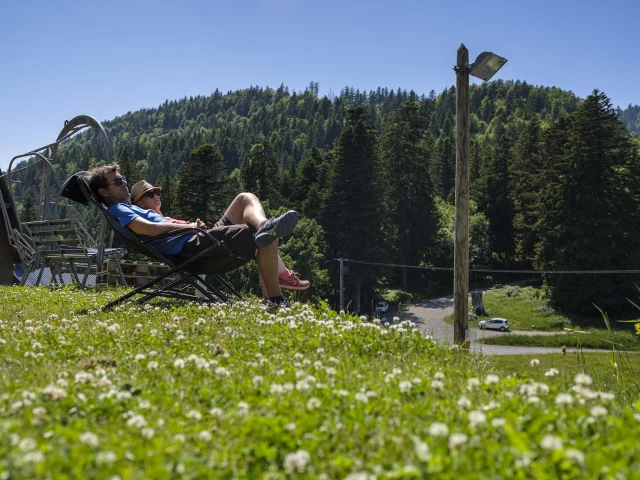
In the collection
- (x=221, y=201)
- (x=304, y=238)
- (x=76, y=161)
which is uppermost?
(x=76, y=161)

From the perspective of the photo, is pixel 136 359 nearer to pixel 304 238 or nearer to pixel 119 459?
pixel 119 459

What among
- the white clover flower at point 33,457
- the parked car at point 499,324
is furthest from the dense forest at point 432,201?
the white clover flower at point 33,457

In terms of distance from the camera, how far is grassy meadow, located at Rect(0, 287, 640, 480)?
1.76 meters

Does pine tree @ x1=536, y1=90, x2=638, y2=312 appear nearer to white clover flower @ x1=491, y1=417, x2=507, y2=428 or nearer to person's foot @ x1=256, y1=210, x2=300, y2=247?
person's foot @ x1=256, y1=210, x2=300, y2=247

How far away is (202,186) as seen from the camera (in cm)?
4741

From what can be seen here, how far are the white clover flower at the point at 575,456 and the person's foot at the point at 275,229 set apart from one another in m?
3.98

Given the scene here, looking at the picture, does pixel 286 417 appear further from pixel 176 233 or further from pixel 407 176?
pixel 407 176

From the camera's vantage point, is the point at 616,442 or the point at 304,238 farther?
the point at 304,238

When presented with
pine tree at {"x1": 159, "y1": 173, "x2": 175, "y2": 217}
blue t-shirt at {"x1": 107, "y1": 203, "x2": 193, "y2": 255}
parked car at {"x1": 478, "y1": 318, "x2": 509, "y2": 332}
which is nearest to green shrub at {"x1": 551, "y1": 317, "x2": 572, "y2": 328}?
parked car at {"x1": 478, "y1": 318, "x2": 509, "y2": 332}

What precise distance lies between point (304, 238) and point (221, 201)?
24.6 ft

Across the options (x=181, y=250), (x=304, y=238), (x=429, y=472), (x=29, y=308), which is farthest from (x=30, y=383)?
(x=304, y=238)

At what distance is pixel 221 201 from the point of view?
156 feet

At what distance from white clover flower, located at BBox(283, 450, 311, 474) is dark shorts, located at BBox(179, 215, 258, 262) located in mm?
4042

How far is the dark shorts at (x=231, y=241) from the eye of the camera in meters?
5.82
